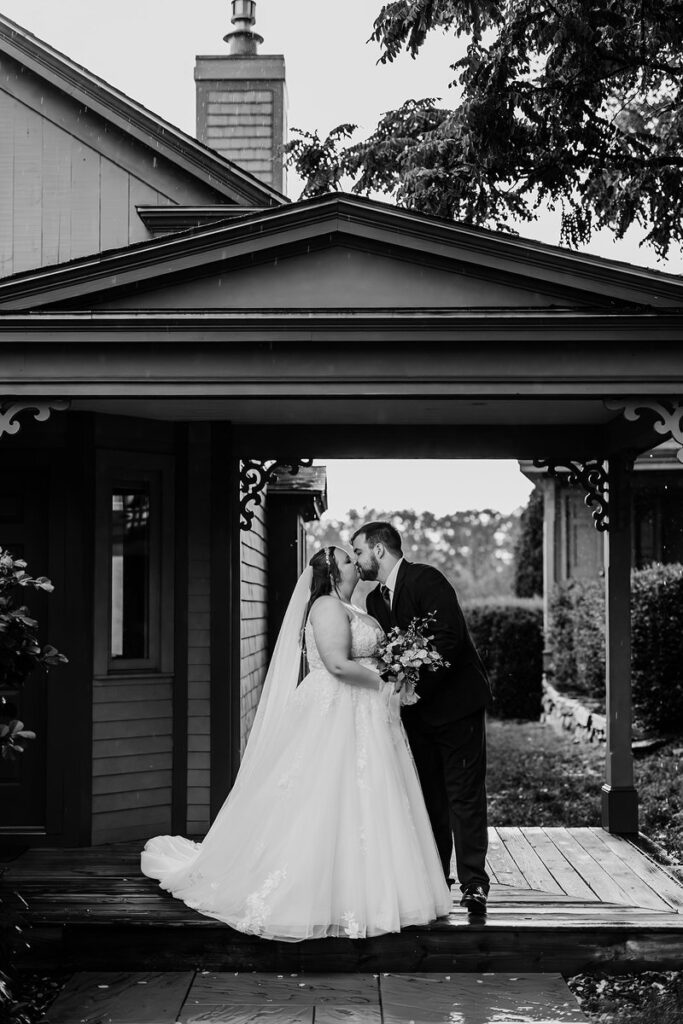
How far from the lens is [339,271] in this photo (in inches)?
→ 274

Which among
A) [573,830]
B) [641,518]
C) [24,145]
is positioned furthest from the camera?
[641,518]

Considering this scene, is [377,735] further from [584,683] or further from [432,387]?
[584,683]

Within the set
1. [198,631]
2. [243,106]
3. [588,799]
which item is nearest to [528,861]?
[198,631]

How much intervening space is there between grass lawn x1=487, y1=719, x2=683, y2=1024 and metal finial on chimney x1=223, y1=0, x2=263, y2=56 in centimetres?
904

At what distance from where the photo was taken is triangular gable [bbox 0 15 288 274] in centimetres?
945

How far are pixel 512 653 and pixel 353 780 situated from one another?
14.6 m

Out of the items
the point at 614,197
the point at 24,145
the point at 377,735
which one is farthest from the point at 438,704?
the point at 614,197

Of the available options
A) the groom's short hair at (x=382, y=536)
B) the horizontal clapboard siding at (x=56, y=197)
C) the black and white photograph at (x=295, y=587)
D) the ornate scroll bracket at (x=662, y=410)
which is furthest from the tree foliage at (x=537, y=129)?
the groom's short hair at (x=382, y=536)

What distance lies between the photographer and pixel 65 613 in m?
8.12

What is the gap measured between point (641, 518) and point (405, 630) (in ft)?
45.2

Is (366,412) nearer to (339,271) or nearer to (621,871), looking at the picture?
(339,271)

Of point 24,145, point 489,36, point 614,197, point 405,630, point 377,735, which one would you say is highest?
point 489,36

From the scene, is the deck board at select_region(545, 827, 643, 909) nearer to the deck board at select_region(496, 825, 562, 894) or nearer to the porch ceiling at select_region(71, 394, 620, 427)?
the deck board at select_region(496, 825, 562, 894)

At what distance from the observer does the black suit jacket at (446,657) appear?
6293mm
